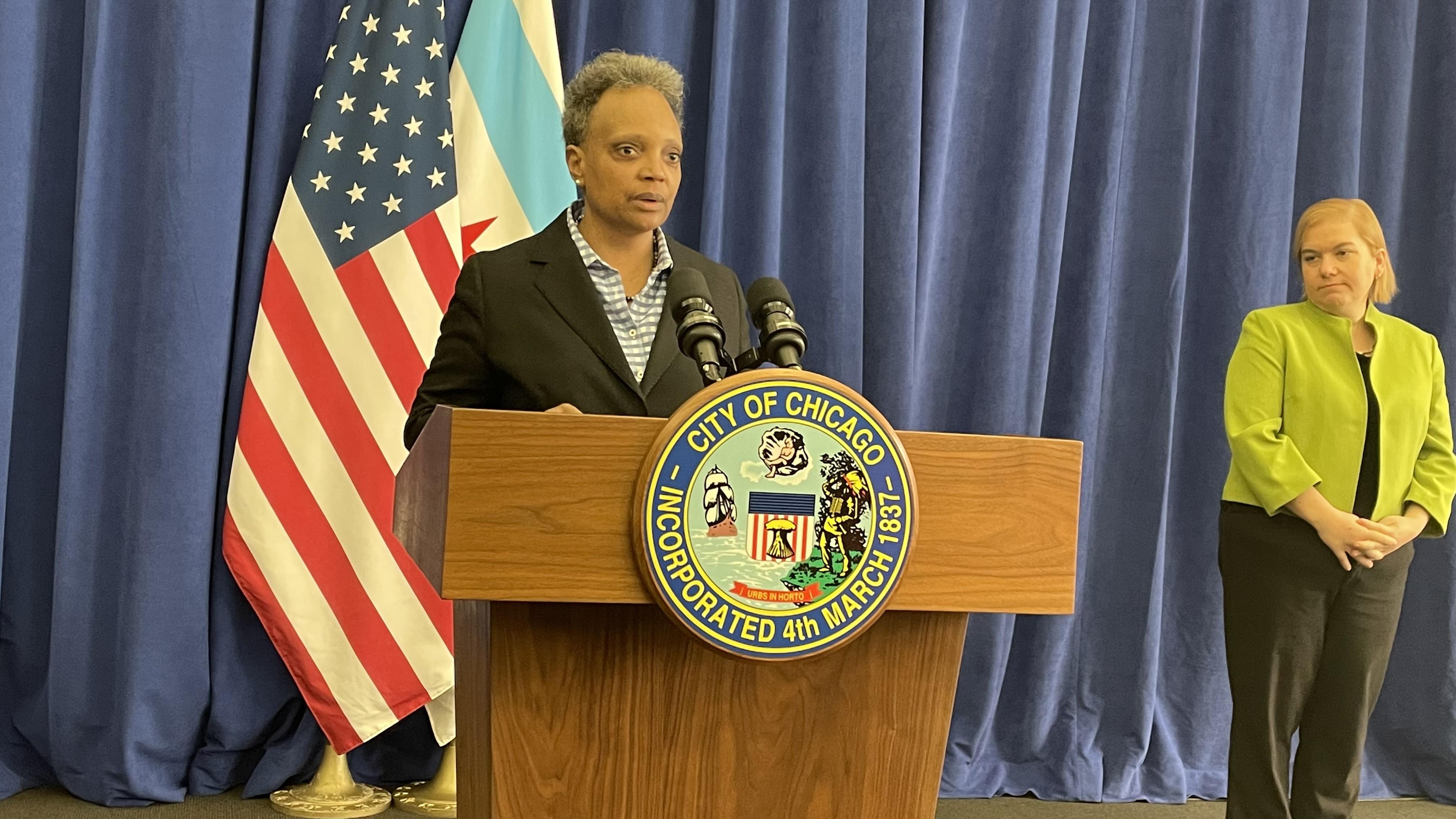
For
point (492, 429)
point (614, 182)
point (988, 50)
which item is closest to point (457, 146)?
point (988, 50)

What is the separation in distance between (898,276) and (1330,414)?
1.16m

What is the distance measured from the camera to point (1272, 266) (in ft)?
13.5

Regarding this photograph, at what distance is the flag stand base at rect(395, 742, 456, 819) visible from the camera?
327cm

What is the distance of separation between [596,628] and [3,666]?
8.39 ft

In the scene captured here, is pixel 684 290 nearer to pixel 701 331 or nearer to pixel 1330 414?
pixel 701 331

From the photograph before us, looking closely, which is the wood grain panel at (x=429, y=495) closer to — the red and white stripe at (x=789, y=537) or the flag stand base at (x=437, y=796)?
the red and white stripe at (x=789, y=537)

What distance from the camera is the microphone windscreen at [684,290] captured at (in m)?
1.40

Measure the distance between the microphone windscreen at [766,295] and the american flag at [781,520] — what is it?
26 cm

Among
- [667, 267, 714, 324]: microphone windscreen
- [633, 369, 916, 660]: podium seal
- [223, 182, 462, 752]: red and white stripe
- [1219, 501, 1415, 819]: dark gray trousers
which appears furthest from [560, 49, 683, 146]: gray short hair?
[1219, 501, 1415, 819]: dark gray trousers

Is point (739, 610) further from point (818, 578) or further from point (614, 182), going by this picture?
point (614, 182)

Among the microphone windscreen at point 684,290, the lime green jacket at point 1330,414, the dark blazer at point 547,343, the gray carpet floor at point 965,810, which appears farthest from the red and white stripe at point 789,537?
the gray carpet floor at point 965,810

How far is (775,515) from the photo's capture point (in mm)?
1237

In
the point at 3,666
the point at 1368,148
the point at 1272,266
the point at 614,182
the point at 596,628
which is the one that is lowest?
the point at 3,666

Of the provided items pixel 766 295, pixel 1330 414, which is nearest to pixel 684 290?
pixel 766 295
